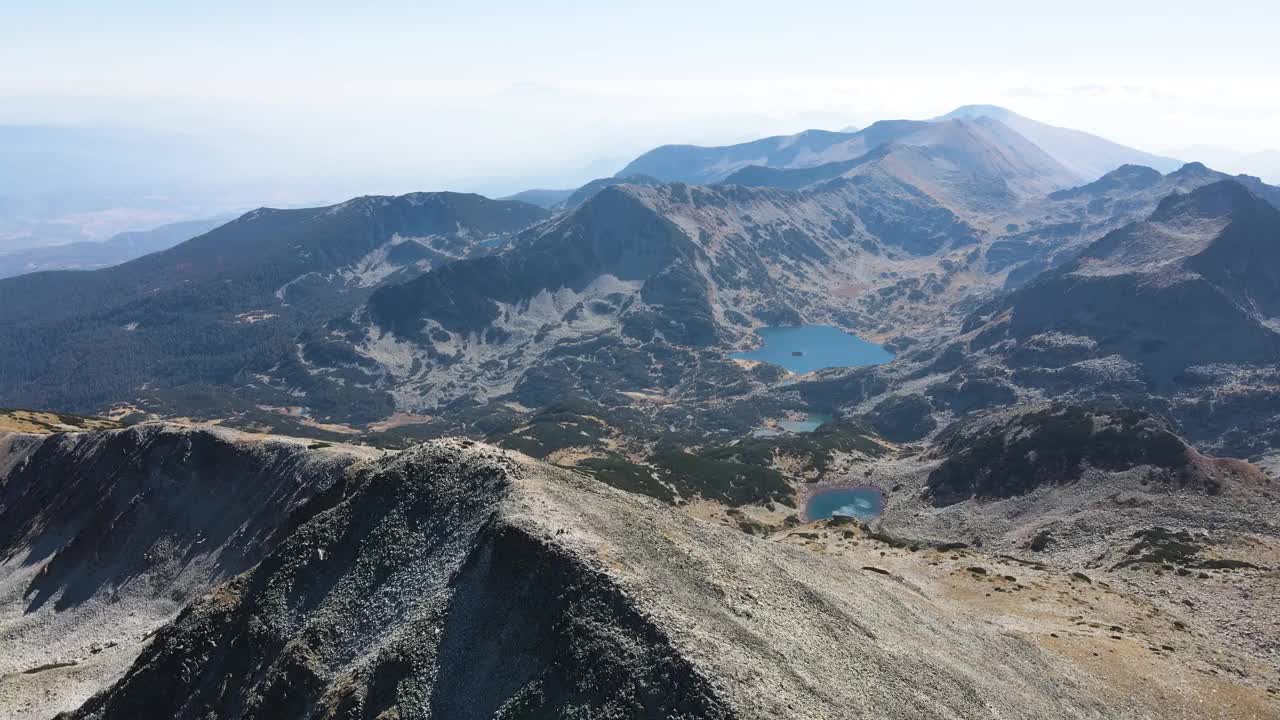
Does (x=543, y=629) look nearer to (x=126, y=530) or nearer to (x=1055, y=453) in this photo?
(x=126, y=530)

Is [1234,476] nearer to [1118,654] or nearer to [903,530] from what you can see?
[903,530]

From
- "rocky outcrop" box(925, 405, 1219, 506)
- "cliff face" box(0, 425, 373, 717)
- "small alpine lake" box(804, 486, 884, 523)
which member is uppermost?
"cliff face" box(0, 425, 373, 717)

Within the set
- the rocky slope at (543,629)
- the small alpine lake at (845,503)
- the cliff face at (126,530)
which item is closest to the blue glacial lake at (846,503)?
the small alpine lake at (845,503)

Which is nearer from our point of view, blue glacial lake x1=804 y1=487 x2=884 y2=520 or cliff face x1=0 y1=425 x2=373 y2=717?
cliff face x1=0 y1=425 x2=373 y2=717

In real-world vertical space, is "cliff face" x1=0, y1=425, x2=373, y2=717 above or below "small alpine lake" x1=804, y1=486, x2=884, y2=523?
above

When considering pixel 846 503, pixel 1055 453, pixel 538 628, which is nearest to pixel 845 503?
pixel 846 503

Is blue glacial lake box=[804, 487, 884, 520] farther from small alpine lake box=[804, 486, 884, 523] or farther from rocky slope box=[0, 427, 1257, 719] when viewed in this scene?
rocky slope box=[0, 427, 1257, 719]

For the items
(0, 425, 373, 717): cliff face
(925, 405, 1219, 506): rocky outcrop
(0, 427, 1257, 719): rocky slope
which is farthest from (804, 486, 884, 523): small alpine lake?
(0, 425, 373, 717): cliff face

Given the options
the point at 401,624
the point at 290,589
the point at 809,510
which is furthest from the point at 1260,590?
the point at 290,589
